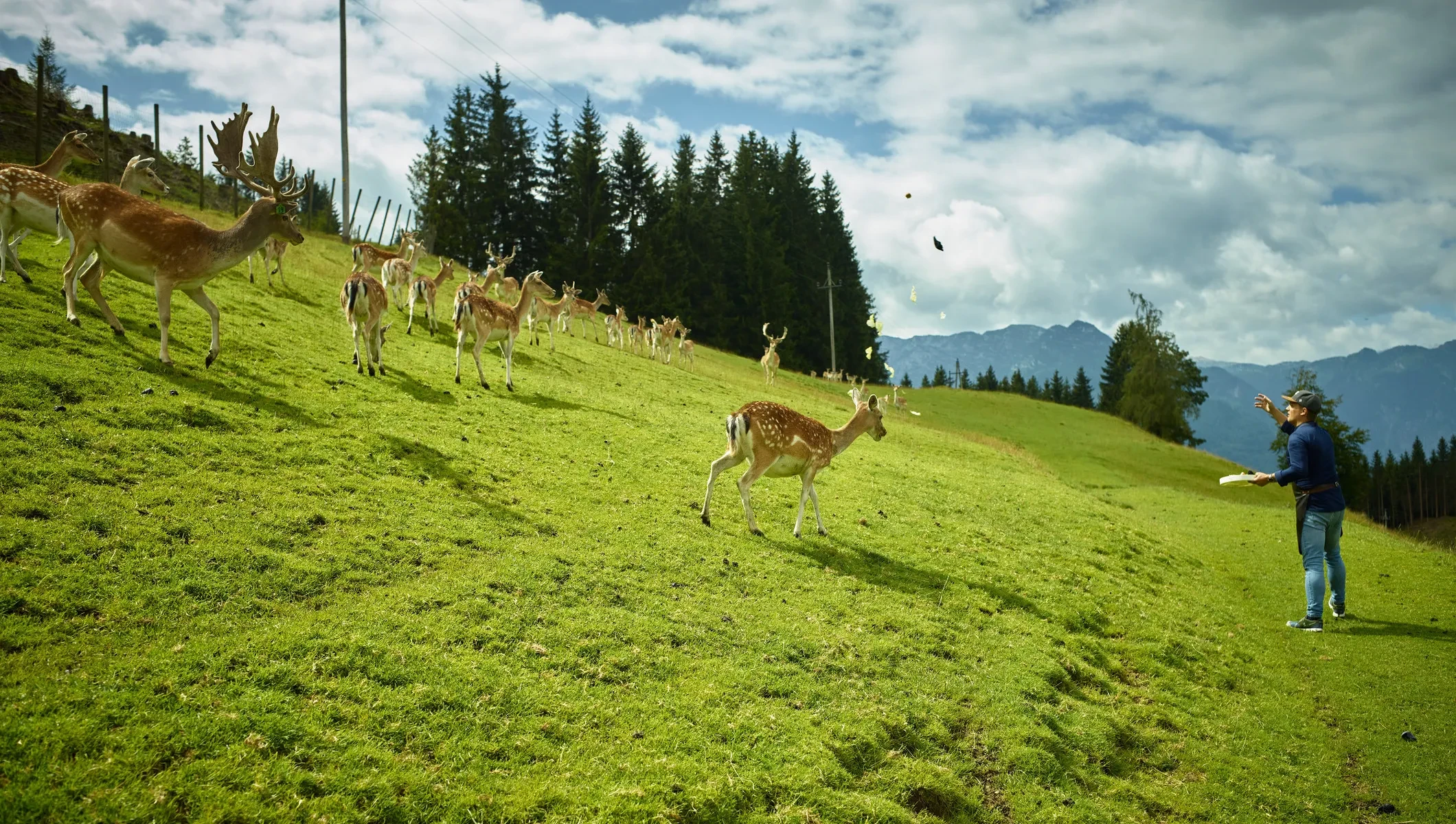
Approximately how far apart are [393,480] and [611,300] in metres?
54.0

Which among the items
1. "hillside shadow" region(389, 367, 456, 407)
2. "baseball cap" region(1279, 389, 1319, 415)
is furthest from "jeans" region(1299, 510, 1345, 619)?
"hillside shadow" region(389, 367, 456, 407)

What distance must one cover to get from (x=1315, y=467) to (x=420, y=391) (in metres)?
15.5

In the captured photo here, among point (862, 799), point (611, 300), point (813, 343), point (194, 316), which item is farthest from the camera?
point (813, 343)

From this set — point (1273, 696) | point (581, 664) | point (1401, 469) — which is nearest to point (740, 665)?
point (581, 664)

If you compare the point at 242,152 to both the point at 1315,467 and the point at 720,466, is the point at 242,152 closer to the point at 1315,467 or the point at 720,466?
the point at 720,466

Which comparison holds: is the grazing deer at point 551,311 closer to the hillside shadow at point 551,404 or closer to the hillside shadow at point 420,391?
the hillside shadow at point 551,404

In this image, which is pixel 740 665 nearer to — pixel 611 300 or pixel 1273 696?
pixel 1273 696

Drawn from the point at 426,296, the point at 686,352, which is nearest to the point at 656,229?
the point at 686,352

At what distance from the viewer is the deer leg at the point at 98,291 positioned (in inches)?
481

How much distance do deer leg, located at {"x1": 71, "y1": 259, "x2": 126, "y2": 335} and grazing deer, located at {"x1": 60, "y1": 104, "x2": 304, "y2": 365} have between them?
0.03m

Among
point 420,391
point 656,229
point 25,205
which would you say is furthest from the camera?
point 656,229

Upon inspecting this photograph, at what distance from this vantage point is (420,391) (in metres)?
15.3

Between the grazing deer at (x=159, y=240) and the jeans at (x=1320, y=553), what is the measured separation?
54.9ft

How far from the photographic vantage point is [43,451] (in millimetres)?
7898
